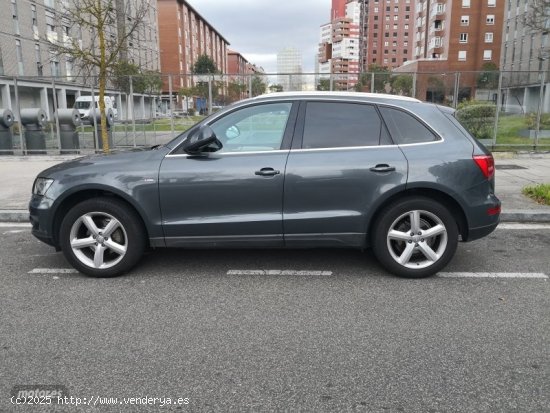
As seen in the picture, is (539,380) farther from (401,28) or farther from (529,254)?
(401,28)

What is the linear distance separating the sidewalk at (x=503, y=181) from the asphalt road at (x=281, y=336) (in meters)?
1.95

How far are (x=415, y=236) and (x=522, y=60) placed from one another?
6591 cm

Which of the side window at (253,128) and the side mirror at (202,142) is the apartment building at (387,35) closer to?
the side window at (253,128)

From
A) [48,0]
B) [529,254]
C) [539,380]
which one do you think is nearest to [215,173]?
[539,380]

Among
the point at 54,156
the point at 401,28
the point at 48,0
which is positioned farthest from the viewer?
the point at 401,28

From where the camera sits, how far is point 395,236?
4.47 metres

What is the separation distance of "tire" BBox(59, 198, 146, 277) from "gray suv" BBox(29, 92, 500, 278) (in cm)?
1

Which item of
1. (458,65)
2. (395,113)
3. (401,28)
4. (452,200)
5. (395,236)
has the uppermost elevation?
(401,28)

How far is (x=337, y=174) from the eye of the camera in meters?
4.36

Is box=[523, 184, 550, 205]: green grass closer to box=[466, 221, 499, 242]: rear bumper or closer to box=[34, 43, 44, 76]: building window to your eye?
box=[466, 221, 499, 242]: rear bumper

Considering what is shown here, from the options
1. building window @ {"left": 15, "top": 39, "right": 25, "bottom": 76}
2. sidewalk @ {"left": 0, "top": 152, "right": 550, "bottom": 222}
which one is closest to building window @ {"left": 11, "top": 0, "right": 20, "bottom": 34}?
building window @ {"left": 15, "top": 39, "right": 25, "bottom": 76}

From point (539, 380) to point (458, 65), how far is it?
7948 cm

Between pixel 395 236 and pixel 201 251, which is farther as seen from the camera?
pixel 201 251

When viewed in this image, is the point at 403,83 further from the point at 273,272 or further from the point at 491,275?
the point at 273,272
